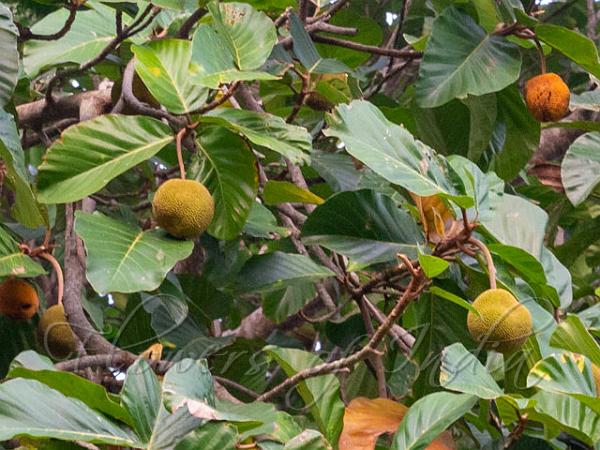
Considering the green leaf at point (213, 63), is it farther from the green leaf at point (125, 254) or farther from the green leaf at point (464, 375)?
the green leaf at point (464, 375)

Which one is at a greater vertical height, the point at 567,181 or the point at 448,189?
the point at 448,189

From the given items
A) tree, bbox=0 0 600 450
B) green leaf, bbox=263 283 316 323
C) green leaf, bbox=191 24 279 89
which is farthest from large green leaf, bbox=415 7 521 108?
green leaf, bbox=263 283 316 323

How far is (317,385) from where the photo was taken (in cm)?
107

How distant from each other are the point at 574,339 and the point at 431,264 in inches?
7.1

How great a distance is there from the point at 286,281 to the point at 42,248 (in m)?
0.32

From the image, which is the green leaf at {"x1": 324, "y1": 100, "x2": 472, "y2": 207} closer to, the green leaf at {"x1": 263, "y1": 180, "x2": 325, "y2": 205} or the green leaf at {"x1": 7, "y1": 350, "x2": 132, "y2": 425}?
the green leaf at {"x1": 263, "y1": 180, "x2": 325, "y2": 205}

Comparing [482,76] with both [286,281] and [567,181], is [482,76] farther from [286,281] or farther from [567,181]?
[286,281]

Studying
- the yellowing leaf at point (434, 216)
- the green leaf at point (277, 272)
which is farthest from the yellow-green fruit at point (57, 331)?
the yellowing leaf at point (434, 216)

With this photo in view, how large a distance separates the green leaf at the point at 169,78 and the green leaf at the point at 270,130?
30 mm

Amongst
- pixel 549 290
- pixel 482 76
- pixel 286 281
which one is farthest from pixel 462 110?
pixel 549 290

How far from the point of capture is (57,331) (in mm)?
1289

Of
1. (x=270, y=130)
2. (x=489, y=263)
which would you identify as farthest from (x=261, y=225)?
(x=489, y=263)

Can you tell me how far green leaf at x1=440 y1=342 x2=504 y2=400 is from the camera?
0.91 metres

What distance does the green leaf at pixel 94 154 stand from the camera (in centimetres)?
120
